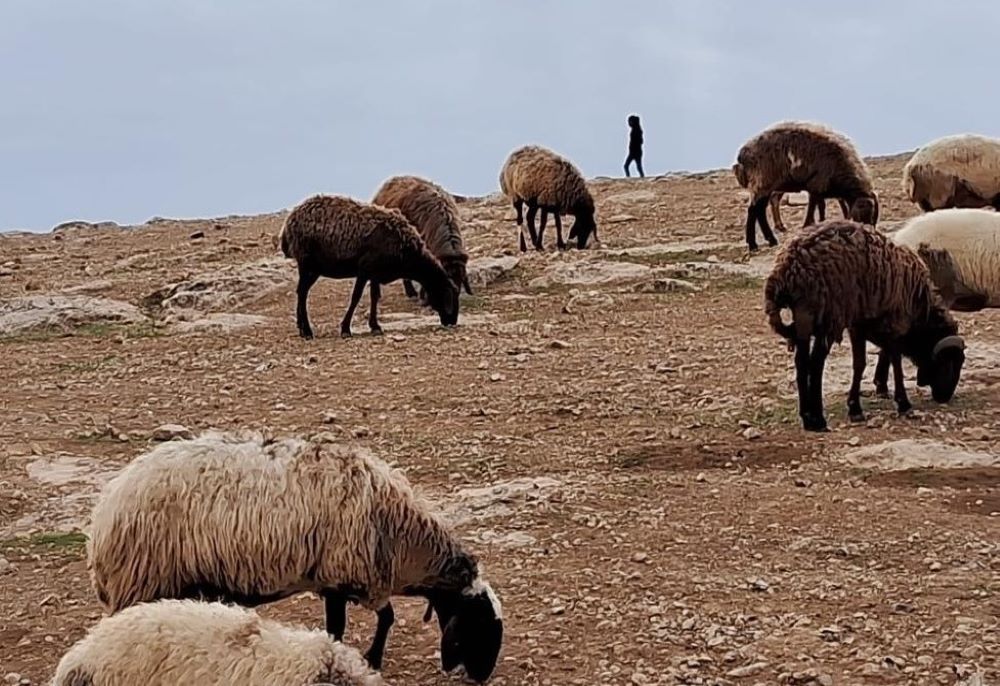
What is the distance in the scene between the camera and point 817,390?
11.8 metres

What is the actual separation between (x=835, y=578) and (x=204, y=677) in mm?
4164

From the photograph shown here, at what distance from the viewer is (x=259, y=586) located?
728cm

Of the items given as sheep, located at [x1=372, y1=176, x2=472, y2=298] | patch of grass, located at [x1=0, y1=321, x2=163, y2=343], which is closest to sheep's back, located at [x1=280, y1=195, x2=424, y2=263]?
sheep, located at [x1=372, y1=176, x2=472, y2=298]

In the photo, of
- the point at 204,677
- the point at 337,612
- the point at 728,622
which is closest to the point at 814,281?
the point at 728,622

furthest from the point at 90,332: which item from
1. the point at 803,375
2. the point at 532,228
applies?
the point at 803,375

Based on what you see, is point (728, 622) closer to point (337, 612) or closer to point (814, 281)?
point (337, 612)

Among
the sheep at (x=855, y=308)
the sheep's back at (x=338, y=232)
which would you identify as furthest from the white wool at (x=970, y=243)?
the sheep's back at (x=338, y=232)

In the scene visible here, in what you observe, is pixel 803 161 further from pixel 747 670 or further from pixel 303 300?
pixel 747 670

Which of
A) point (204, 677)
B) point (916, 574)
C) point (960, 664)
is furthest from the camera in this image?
point (916, 574)

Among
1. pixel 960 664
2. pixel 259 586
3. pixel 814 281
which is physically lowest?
pixel 960 664

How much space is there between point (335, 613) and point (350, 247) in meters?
9.91

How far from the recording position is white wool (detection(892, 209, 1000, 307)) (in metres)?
13.6

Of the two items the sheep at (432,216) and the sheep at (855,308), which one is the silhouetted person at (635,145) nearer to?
the sheep at (432,216)

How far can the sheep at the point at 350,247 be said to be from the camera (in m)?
17.1
